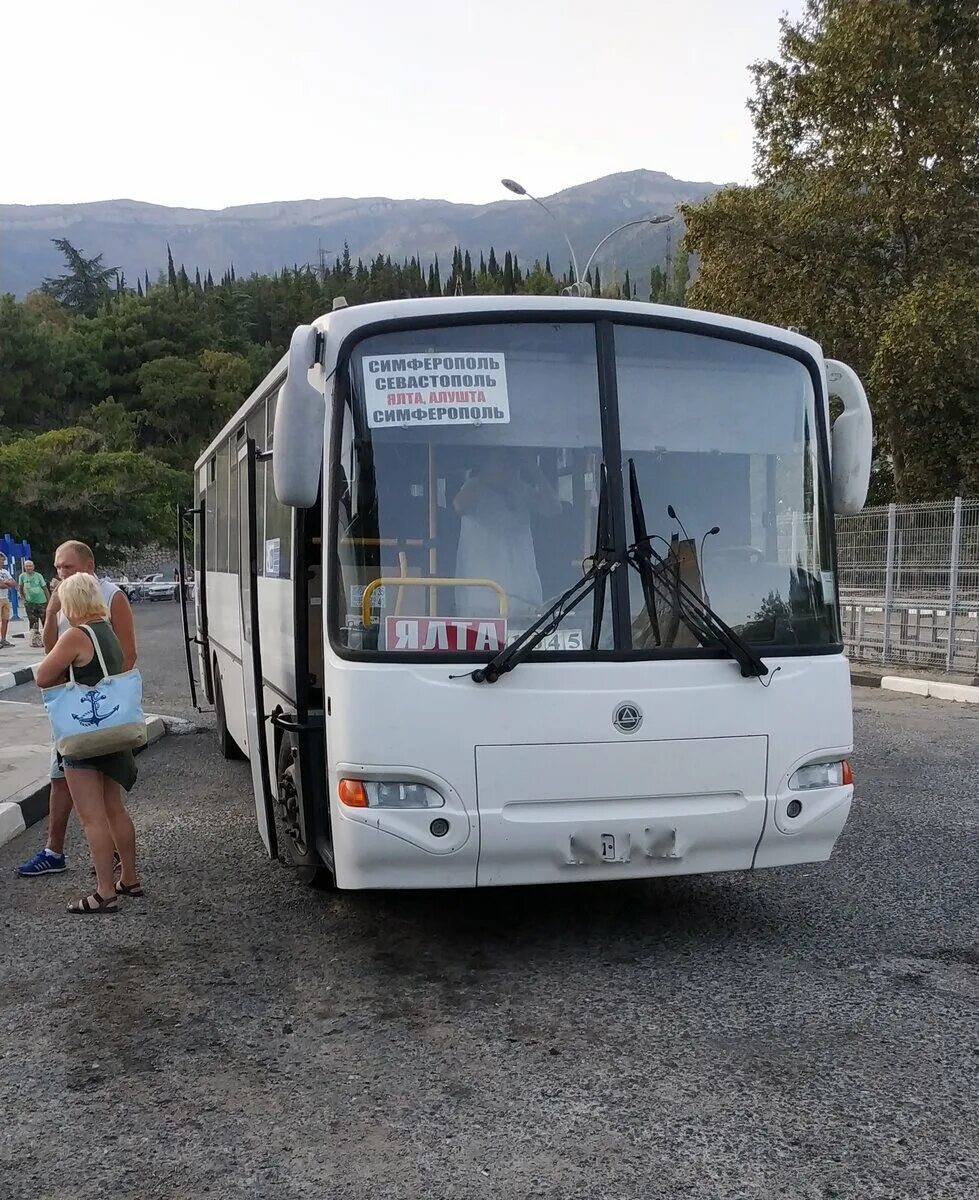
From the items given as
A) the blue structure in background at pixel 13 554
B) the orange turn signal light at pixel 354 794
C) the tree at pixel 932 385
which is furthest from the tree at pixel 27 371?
the orange turn signal light at pixel 354 794

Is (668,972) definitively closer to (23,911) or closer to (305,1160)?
(305,1160)

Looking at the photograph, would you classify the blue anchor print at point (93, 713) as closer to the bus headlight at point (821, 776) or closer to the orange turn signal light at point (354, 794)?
the orange turn signal light at point (354, 794)

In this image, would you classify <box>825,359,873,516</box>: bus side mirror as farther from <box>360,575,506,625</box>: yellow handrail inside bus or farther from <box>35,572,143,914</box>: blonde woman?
<box>35,572,143,914</box>: blonde woman

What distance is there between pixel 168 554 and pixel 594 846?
71.3 m

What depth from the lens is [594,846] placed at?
465 cm

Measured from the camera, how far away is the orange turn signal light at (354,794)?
4.62 metres

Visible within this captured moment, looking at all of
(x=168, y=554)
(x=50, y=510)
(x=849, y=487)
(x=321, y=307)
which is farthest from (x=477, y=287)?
(x=849, y=487)

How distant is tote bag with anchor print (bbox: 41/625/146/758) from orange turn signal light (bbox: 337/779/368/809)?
155 cm

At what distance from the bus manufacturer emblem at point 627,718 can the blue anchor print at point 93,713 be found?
246 centimetres

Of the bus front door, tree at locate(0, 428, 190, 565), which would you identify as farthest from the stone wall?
the bus front door

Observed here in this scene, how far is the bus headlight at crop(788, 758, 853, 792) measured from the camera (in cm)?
495

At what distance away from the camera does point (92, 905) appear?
18.6 ft

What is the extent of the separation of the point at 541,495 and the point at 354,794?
137cm

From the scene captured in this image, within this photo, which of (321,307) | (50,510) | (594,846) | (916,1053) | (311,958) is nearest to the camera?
(916,1053)
